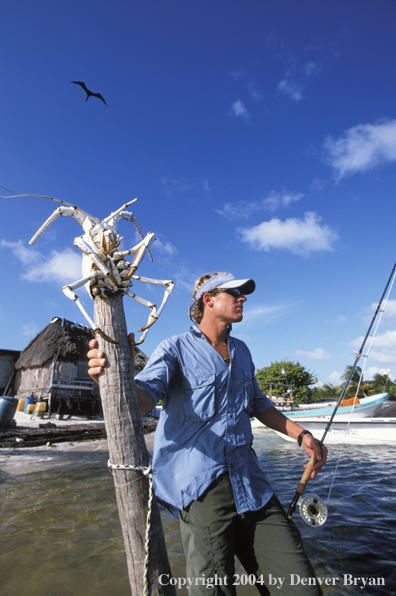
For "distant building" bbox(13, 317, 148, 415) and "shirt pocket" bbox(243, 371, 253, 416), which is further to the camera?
"distant building" bbox(13, 317, 148, 415)

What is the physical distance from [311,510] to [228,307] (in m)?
1.92

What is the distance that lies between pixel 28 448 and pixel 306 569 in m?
14.2

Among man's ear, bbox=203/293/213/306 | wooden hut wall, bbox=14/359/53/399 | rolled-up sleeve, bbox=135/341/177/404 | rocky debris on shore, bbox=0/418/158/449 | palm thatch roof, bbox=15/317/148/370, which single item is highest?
palm thatch roof, bbox=15/317/148/370

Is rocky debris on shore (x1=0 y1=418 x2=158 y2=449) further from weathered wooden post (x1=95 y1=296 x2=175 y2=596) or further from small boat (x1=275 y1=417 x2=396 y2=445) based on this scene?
weathered wooden post (x1=95 y1=296 x2=175 y2=596)

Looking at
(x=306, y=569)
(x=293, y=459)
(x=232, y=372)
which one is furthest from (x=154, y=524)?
(x=293, y=459)

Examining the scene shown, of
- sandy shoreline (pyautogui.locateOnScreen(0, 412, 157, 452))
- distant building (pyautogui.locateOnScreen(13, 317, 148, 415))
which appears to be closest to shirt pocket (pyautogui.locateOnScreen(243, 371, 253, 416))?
sandy shoreline (pyautogui.locateOnScreen(0, 412, 157, 452))

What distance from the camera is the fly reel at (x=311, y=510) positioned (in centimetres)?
259

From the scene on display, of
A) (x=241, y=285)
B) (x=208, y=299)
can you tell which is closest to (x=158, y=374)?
(x=208, y=299)

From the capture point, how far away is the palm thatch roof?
80.5 ft

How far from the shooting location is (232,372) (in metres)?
2.38

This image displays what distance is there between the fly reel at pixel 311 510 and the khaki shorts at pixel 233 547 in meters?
0.70

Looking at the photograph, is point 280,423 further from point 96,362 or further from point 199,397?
point 96,362

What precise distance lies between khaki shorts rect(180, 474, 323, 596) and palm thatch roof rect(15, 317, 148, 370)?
24.2 m

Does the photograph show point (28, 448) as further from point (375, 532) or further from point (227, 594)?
point (227, 594)
